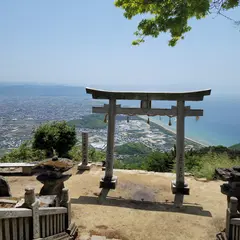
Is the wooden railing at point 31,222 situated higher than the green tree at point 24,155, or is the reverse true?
the wooden railing at point 31,222

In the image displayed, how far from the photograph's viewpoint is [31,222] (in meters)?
4.79

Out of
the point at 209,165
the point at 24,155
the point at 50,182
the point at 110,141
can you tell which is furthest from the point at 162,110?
the point at 24,155

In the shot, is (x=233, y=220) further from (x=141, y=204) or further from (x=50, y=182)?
(x=50, y=182)

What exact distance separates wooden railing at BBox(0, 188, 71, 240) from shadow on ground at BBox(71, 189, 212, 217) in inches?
110

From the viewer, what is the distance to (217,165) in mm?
11953

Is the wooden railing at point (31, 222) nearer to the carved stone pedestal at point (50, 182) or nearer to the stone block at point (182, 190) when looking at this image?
the carved stone pedestal at point (50, 182)

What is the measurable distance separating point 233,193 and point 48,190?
4800 mm

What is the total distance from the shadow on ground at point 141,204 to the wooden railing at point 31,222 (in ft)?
9.17

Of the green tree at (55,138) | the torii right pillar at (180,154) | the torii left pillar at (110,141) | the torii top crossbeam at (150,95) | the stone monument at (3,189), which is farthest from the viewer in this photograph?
the green tree at (55,138)

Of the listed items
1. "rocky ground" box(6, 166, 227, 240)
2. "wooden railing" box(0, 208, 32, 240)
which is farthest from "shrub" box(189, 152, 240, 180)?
"wooden railing" box(0, 208, 32, 240)

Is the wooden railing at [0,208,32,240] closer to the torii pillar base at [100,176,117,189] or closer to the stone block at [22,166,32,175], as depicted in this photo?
the torii pillar base at [100,176,117,189]

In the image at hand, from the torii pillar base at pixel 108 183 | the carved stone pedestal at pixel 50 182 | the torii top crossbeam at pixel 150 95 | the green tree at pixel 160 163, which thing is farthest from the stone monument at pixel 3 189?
the green tree at pixel 160 163

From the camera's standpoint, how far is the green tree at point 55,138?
1451cm

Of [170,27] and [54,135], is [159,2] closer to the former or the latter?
[170,27]
